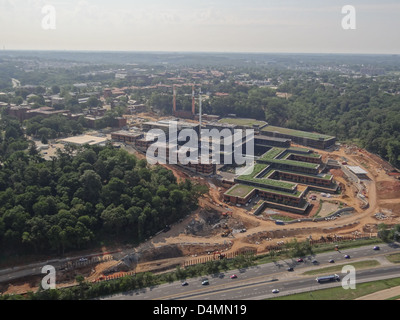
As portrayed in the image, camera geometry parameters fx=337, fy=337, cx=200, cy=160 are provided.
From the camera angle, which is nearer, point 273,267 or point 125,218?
point 273,267

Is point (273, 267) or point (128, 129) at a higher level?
point (128, 129)

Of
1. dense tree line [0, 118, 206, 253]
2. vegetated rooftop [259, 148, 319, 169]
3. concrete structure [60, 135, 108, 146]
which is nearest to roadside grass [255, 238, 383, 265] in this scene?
dense tree line [0, 118, 206, 253]

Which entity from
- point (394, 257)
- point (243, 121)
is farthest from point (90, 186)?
point (243, 121)

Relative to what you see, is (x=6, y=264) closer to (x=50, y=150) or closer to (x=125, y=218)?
(x=125, y=218)

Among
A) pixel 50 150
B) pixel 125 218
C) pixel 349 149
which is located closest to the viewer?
pixel 125 218

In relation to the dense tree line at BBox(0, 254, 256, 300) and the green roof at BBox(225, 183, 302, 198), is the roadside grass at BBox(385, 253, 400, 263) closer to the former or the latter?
the dense tree line at BBox(0, 254, 256, 300)

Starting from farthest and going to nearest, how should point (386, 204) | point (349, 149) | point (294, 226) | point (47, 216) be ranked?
point (349, 149), point (386, 204), point (294, 226), point (47, 216)

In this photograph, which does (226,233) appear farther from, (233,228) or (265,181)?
(265,181)

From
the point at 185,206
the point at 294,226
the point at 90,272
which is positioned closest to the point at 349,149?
the point at 294,226
